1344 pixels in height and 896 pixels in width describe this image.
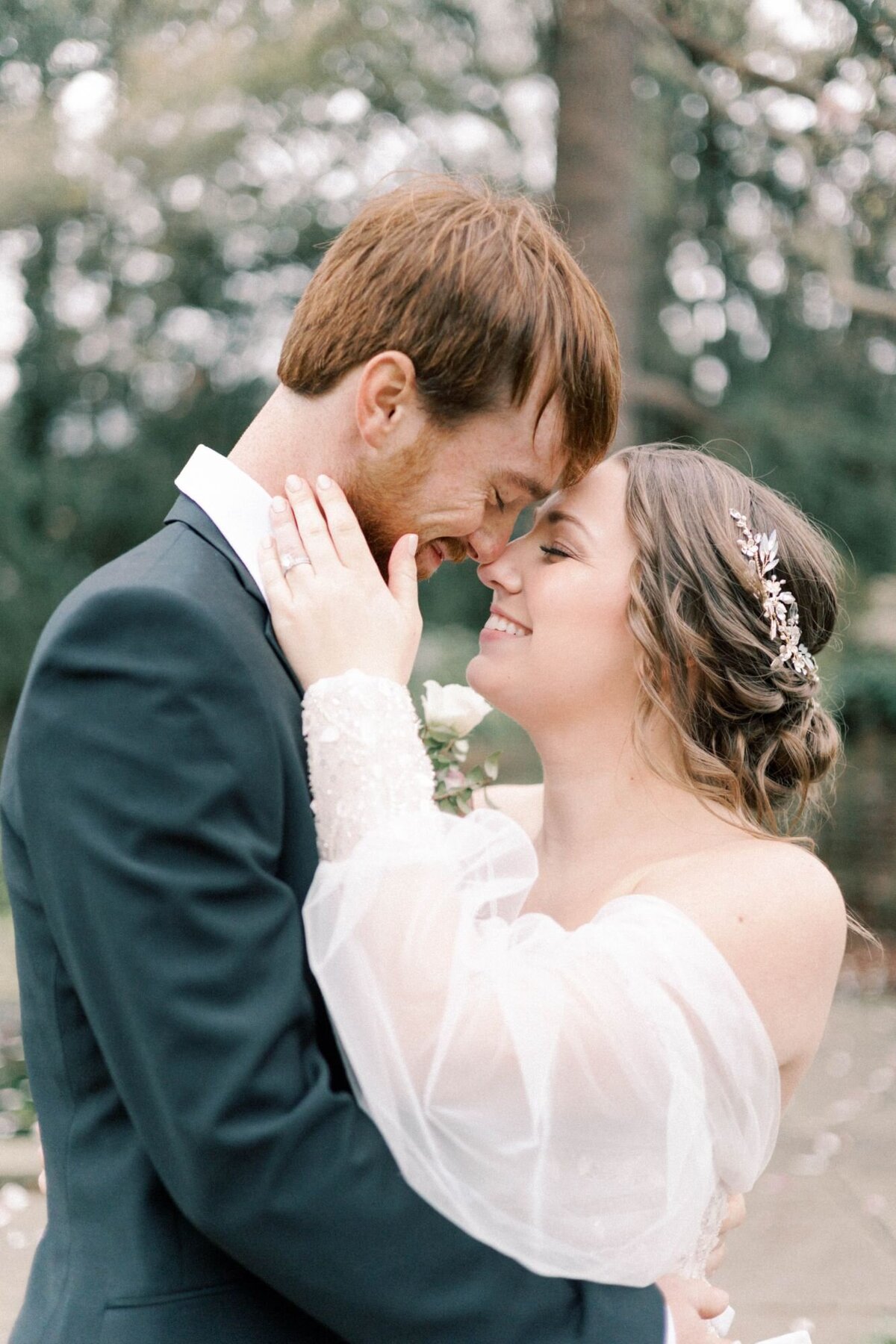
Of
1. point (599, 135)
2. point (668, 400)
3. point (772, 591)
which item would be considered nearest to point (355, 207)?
point (599, 135)

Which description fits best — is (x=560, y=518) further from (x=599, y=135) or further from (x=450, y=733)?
(x=599, y=135)

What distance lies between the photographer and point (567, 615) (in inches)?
100

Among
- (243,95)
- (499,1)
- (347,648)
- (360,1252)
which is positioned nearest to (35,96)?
(243,95)

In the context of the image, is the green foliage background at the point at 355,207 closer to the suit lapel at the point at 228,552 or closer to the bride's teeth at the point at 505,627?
the bride's teeth at the point at 505,627

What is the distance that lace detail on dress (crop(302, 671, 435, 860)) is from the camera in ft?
5.70

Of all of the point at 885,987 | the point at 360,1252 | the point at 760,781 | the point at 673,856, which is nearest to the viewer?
the point at 360,1252

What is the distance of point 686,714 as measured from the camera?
262 cm

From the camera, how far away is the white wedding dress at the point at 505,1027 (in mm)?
1637

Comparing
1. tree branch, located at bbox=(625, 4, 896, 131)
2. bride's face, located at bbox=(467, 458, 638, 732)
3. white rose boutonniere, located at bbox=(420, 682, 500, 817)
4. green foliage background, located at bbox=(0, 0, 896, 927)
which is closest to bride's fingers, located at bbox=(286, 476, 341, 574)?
bride's face, located at bbox=(467, 458, 638, 732)

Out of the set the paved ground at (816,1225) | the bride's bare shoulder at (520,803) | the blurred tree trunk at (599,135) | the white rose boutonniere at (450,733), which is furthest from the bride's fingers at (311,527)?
the blurred tree trunk at (599,135)

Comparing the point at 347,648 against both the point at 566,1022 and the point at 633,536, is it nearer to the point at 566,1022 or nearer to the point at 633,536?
the point at 566,1022

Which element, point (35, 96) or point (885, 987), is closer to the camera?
point (35, 96)

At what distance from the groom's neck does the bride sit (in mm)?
50

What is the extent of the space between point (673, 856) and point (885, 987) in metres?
6.66
